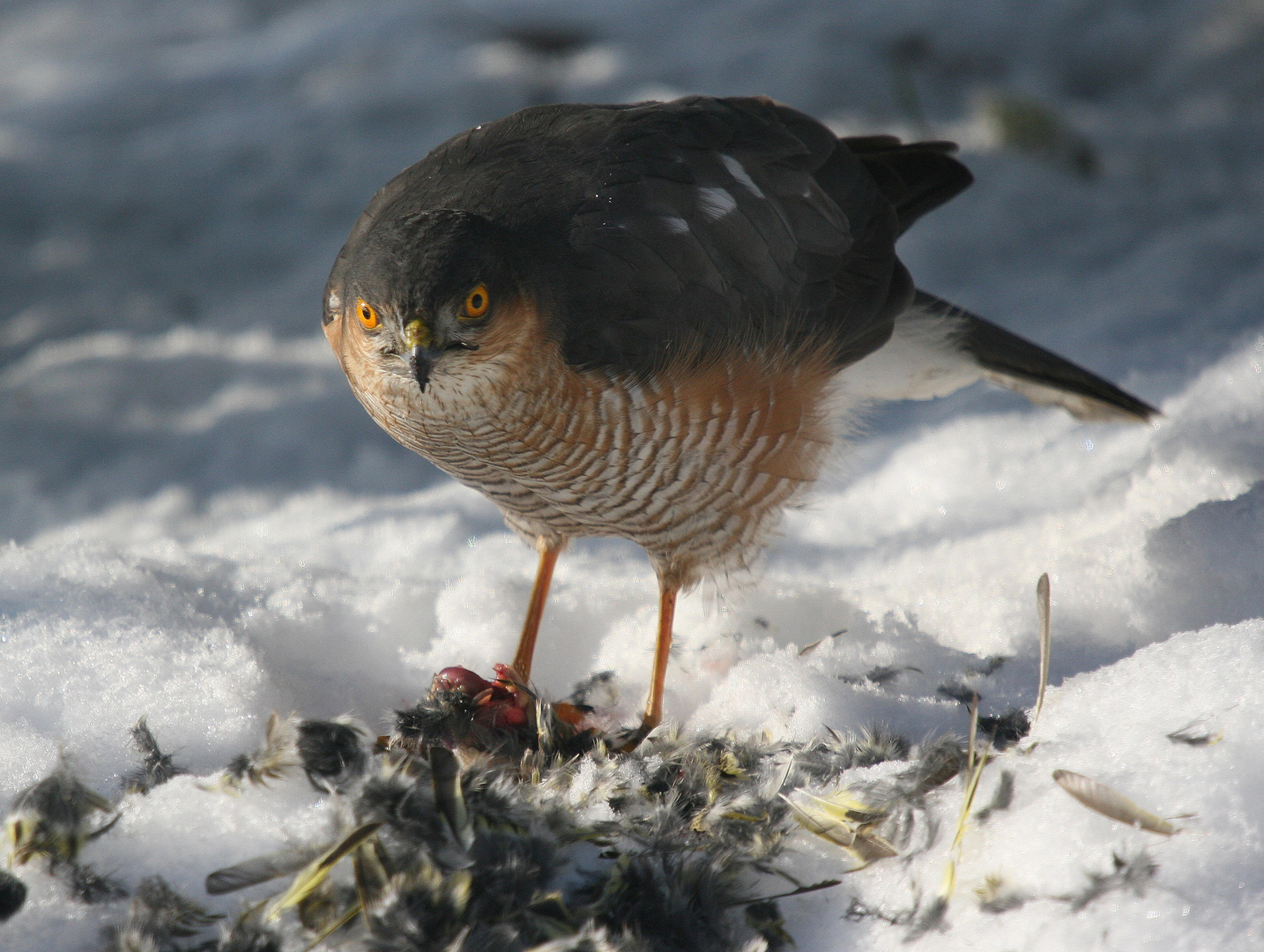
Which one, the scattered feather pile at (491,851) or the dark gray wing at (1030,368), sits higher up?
the dark gray wing at (1030,368)

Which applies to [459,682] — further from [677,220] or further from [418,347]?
[677,220]

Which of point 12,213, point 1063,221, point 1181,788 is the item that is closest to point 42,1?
point 12,213

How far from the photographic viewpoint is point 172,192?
5.73 meters

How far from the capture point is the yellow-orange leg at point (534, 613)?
110 inches

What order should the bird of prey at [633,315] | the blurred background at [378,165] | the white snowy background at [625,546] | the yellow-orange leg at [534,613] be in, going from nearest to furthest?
the white snowy background at [625,546] → the bird of prey at [633,315] → the yellow-orange leg at [534,613] → the blurred background at [378,165]

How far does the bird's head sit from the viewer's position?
204 centimetres

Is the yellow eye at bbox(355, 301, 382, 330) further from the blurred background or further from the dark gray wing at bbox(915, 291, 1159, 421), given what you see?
the blurred background

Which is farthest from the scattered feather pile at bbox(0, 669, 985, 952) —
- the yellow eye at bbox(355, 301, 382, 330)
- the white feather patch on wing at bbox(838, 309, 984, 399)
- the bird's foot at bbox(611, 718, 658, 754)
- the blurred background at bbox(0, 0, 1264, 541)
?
the blurred background at bbox(0, 0, 1264, 541)

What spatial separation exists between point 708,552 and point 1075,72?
4.52 meters

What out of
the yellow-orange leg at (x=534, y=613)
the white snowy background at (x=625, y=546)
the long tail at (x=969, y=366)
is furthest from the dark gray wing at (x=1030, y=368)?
the yellow-orange leg at (x=534, y=613)

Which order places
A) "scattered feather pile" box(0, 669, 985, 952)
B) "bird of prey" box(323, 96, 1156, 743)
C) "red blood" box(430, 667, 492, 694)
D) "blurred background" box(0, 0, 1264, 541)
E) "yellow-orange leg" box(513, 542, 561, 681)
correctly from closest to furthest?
"scattered feather pile" box(0, 669, 985, 952) → "bird of prey" box(323, 96, 1156, 743) → "red blood" box(430, 667, 492, 694) → "yellow-orange leg" box(513, 542, 561, 681) → "blurred background" box(0, 0, 1264, 541)

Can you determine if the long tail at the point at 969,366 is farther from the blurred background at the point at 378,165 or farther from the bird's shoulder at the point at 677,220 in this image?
the blurred background at the point at 378,165

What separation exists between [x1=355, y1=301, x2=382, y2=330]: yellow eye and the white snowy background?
2.84ft

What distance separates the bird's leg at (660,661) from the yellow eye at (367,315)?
105 cm
